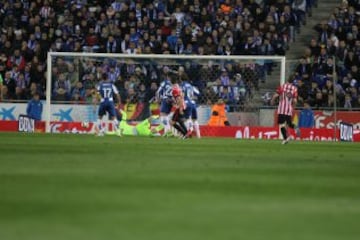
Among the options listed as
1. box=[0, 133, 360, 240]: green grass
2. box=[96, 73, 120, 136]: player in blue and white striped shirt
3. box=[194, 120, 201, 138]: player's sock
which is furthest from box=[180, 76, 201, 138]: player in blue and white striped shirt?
box=[0, 133, 360, 240]: green grass

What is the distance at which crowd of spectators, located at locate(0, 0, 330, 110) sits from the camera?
31750 mm

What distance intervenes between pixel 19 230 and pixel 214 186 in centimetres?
414

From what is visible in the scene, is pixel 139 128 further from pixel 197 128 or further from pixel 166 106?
pixel 197 128

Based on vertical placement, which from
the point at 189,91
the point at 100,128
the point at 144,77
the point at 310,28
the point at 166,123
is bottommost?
the point at 100,128

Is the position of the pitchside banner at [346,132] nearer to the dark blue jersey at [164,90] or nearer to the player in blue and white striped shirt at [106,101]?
the dark blue jersey at [164,90]

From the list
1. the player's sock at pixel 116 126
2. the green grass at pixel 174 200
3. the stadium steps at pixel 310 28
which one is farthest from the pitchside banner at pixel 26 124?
the green grass at pixel 174 200

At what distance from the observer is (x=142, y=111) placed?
31172 mm

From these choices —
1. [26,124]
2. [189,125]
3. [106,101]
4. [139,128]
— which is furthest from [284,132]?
[26,124]

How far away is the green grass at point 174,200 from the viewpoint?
6172 mm

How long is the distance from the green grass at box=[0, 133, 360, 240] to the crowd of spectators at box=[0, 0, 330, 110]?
57.2 ft

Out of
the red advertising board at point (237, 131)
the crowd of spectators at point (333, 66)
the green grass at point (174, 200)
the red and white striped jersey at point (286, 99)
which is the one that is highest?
the crowd of spectators at point (333, 66)

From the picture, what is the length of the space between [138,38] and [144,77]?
3183 mm

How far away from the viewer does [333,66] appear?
3061cm

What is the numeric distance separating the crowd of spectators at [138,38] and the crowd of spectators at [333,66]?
71 cm
